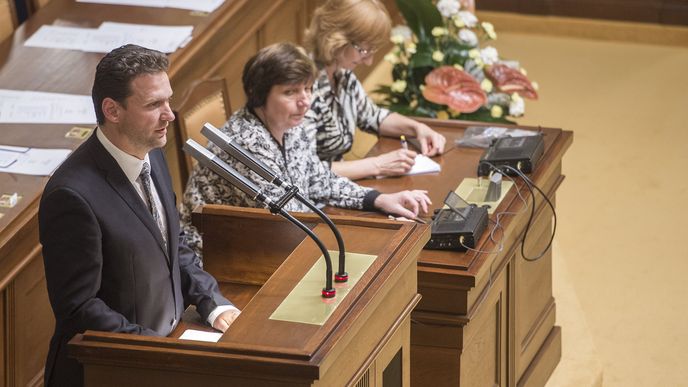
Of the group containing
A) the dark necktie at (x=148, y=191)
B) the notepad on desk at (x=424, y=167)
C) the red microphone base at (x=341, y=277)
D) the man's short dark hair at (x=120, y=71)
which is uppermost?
→ the man's short dark hair at (x=120, y=71)

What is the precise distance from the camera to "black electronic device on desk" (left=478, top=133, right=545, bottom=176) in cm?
421

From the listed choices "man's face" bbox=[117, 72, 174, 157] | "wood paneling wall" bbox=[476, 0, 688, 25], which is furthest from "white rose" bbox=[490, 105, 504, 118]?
"wood paneling wall" bbox=[476, 0, 688, 25]

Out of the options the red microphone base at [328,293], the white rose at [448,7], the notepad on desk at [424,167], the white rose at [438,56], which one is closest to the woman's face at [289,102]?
the notepad on desk at [424,167]

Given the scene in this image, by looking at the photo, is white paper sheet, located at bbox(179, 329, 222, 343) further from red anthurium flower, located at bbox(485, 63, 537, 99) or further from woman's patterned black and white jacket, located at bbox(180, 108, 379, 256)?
red anthurium flower, located at bbox(485, 63, 537, 99)

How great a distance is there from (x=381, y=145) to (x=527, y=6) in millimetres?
4361

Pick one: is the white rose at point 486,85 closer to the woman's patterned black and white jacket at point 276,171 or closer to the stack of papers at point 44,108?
the woman's patterned black and white jacket at point 276,171

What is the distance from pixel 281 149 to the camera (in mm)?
3807

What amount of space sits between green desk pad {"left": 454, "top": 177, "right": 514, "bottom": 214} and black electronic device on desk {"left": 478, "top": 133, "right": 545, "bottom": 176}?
59mm

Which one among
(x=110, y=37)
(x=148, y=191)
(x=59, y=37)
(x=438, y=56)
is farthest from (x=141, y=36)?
(x=148, y=191)

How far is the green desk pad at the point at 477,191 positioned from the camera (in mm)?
4000

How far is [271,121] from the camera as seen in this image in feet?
12.2

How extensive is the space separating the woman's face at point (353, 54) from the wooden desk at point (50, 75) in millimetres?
777

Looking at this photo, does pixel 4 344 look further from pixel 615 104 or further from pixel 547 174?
pixel 615 104

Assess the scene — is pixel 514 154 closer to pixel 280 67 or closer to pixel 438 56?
pixel 280 67
